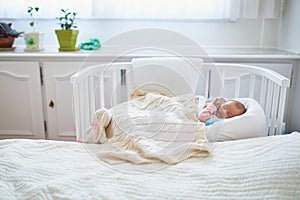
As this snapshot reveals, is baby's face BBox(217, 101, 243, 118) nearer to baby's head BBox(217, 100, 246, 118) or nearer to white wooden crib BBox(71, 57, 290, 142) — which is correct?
baby's head BBox(217, 100, 246, 118)

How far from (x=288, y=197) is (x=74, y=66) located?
55.8 inches

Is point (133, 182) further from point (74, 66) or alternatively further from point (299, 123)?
point (299, 123)

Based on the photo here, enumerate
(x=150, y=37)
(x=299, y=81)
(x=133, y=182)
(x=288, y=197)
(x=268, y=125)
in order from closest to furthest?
(x=288, y=197)
(x=133, y=182)
(x=268, y=125)
(x=299, y=81)
(x=150, y=37)

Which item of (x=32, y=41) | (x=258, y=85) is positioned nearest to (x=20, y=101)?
(x=32, y=41)

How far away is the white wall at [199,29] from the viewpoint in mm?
2121

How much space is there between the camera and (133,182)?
892 mm

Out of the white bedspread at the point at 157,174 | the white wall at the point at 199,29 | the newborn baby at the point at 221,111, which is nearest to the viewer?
the white bedspread at the point at 157,174

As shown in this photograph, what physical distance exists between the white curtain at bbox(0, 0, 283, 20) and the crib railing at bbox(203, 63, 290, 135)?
0.53m

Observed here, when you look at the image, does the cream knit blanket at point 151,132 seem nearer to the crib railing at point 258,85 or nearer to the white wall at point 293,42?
the crib railing at point 258,85

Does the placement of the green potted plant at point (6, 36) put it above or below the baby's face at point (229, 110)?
above

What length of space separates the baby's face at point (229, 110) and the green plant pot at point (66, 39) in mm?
1087

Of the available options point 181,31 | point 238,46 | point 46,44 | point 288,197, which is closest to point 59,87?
point 46,44

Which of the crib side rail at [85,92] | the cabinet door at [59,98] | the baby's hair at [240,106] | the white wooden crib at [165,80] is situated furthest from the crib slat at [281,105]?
the cabinet door at [59,98]

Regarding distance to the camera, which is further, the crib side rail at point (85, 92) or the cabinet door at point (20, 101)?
the cabinet door at point (20, 101)
